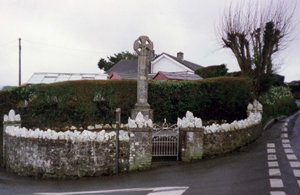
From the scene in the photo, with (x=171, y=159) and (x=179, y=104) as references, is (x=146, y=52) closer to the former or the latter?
(x=179, y=104)

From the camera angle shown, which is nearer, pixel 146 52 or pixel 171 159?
pixel 171 159

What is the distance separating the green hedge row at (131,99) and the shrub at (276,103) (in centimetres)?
453

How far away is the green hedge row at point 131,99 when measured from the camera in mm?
19516

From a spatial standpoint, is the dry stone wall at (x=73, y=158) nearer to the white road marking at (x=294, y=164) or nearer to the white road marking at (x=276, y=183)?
the white road marking at (x=276, y=183)

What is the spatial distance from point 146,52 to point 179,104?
3.17 meters

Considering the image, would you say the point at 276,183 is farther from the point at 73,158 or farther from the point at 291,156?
the point at 73,158

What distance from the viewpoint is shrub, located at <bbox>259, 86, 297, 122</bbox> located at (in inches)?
1001

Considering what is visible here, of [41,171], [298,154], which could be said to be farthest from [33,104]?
[298,154]

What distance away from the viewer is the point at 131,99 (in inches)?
770

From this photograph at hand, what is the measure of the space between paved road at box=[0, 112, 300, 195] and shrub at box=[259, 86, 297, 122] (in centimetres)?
1043

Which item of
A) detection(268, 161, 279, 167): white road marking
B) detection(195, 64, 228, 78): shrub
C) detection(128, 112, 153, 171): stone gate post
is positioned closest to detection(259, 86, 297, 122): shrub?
detection(195, 64, 228, 78): shrub

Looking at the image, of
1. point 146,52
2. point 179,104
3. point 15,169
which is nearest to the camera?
point 15,169

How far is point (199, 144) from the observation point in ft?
44.4

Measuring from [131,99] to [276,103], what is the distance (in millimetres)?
12712
